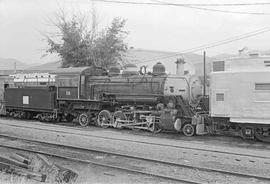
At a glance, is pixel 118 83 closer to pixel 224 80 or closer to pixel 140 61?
pixel 224 80

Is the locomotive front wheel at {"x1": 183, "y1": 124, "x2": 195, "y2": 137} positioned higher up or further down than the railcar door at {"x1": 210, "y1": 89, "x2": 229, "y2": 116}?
further down

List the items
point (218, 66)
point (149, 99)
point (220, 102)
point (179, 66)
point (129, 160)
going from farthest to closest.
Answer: point (179, 66) < point (149, 99) < point (218, 66) < point (220, 102) < point (129, 160)

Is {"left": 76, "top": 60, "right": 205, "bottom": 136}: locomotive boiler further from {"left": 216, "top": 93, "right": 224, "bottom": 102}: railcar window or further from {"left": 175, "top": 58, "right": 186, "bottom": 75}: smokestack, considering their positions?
{"left": 216, "top": 93, "right": 224, "bottom": 102}: railcar window

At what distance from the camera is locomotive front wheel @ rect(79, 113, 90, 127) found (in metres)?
19.4

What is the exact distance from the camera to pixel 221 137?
1529 centimetres

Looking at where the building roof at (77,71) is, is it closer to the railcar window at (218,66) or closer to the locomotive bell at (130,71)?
the locomotive bell at (130,71)

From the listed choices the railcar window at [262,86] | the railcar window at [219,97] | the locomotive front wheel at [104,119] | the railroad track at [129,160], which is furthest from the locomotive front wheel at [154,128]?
the railroad track at [129,160]

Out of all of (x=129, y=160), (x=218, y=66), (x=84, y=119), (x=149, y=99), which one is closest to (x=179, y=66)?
(x=149, y=99)

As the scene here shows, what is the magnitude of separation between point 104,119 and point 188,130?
4786 mm

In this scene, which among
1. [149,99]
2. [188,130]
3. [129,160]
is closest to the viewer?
[129,160]

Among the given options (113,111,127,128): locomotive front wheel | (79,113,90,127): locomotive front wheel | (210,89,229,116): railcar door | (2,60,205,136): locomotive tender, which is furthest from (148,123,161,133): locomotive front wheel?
(79,113,90,127): locomotive front wheel

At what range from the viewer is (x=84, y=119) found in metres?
19.6

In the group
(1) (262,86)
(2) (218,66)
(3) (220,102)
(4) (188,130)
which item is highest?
(2) (218,66)

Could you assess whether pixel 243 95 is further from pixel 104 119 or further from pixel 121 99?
pixel 104 119
